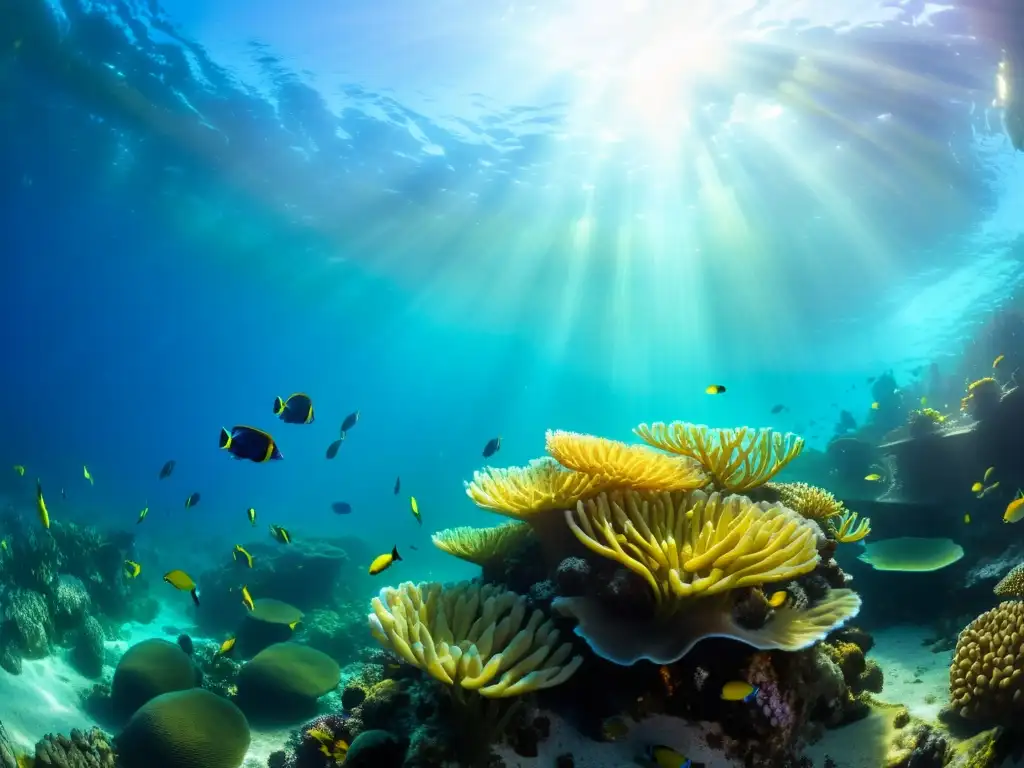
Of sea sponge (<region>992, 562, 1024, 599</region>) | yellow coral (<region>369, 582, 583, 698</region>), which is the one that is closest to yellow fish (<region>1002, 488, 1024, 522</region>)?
sea sponge (<region>992, 562, 1024, 599</region>)

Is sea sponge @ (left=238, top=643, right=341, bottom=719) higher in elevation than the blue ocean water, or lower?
lower

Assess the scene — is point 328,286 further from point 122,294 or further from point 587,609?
point 587,609

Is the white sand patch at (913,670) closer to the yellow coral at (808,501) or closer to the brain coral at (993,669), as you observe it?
Answer: the brain coral at (993,669)

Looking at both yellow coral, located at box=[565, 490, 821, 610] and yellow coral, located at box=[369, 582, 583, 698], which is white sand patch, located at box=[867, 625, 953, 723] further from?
yellow coral, located at box=[369, 582, 583, 698]

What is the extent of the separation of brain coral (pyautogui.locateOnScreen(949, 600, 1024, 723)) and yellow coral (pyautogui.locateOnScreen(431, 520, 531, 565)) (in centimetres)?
330

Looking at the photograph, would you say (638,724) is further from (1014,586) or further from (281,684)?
(281,684)

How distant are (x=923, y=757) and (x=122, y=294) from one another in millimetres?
60044

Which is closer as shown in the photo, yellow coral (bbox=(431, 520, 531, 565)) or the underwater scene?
the underwater scene

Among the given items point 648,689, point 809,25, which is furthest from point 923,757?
point 809,25

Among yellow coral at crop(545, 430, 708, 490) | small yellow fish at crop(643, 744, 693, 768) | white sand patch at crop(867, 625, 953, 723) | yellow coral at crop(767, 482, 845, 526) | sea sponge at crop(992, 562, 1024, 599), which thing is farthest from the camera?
yellow coral at crop(767, 482, 845, 526)

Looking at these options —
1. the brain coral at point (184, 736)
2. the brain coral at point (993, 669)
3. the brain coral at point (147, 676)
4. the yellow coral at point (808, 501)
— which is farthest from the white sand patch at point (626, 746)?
the brain coral at point (147, 676)

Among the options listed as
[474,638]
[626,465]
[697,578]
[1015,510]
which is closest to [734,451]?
[626,465]

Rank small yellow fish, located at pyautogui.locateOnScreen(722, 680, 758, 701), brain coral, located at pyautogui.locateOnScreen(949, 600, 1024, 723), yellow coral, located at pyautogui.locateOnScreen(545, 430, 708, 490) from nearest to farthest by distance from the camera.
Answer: small yellow fish, located at pyautogui.locateOnScreen(722, 680, 758, 701) < brain coral, located at pyautogui.locateOnScreen(949, 600, 1024, 723) < yellow coral, located at pyautogui.locateOnScreen(545, 430, 708, 490)

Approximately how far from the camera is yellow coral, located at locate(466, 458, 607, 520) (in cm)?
398
